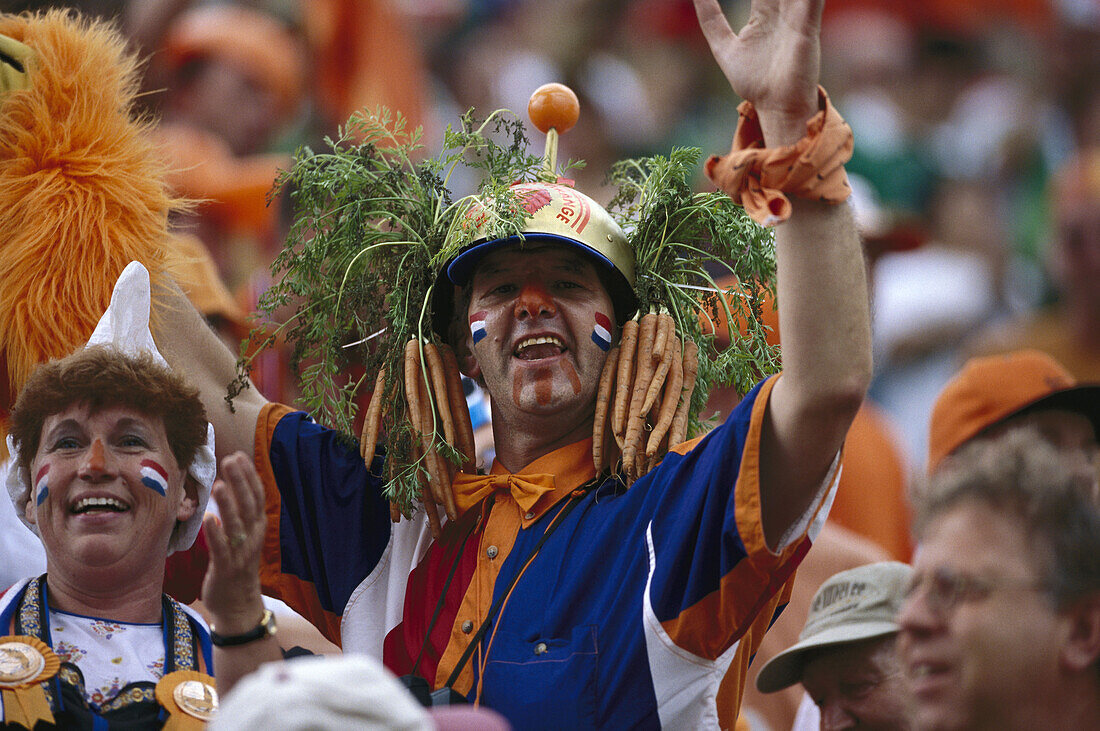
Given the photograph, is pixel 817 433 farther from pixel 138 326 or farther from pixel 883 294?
pixel 883 294

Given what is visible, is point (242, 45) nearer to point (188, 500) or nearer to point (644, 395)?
point (188, 500)

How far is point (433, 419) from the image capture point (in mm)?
3596

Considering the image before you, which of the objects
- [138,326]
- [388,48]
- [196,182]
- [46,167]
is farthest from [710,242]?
[388,48]

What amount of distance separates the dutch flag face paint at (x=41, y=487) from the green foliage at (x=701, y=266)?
4.82 feet

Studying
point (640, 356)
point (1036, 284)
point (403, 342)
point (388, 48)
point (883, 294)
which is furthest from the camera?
point (388, 48)

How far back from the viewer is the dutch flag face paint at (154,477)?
3229 millimetres

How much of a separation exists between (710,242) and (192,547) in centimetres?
151

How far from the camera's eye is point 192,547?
3.65 m

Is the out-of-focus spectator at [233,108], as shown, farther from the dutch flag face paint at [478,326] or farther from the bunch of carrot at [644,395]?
the bunch of carrot at [644,395]

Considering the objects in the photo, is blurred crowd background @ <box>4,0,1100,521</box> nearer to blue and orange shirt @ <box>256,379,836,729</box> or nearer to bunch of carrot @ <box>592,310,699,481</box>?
blue and orange shirt @ <box>256,379,836,729</box>

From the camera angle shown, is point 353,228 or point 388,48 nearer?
point 353,228

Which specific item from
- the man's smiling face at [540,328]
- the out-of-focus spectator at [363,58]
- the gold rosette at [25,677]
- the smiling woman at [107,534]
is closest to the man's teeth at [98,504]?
the smiling woman at [107,534]

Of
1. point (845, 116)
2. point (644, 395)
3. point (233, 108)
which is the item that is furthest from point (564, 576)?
point (233, 108)

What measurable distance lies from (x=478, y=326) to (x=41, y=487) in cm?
108
